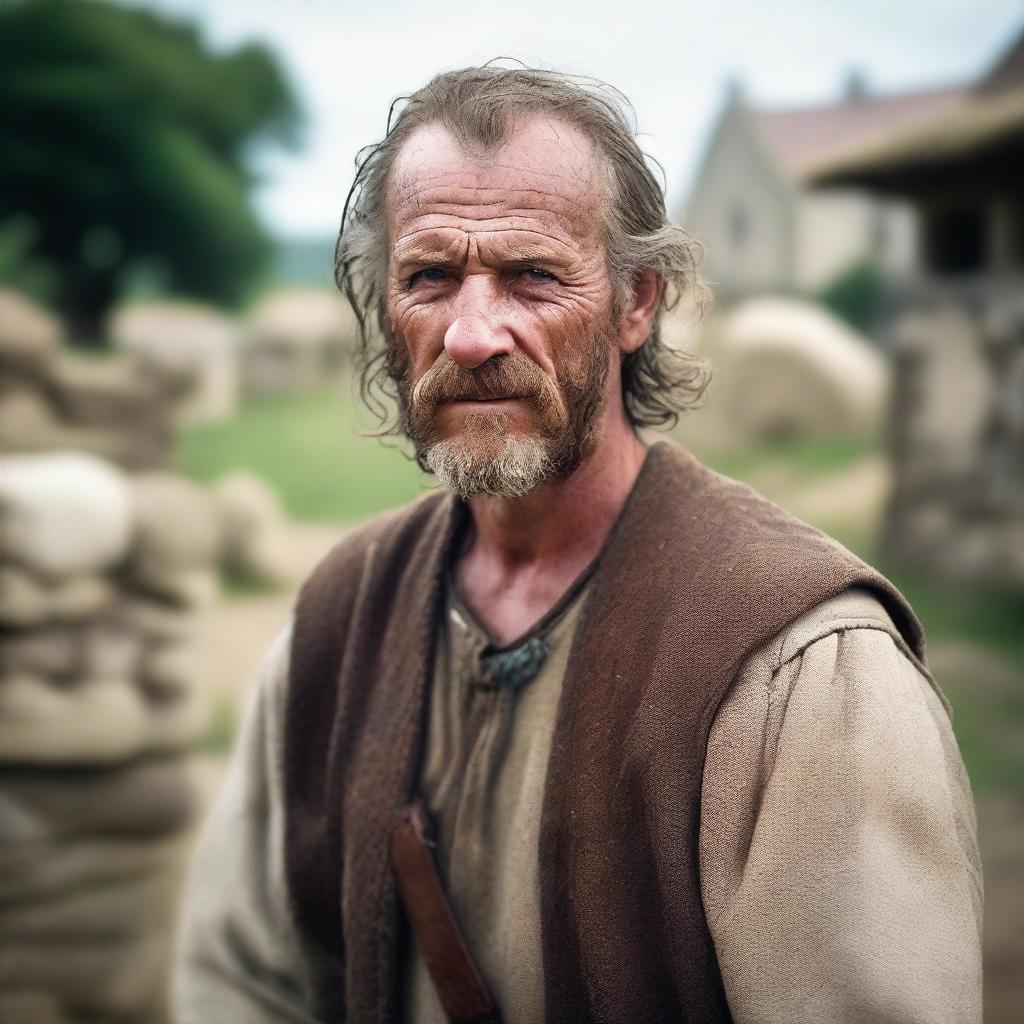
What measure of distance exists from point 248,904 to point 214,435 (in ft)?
46.5

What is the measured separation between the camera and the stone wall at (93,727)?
3221 millimetres

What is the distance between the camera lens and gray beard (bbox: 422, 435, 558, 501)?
5.90ft

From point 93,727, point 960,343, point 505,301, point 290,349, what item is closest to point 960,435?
point 960,343

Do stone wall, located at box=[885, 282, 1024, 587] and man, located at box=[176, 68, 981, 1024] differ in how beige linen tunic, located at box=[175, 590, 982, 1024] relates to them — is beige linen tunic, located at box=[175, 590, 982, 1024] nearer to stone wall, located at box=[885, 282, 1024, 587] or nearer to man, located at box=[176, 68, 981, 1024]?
man, located at box=[176, 68, 981, 1024]

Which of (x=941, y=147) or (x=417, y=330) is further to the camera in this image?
(x=941, y=147)

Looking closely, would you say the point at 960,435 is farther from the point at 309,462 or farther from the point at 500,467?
the point at 309,462

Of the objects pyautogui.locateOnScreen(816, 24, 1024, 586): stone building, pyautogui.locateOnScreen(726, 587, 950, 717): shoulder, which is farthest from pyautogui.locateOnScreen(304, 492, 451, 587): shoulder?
pyautogui.locateOnScreen(816, 24, 1024, 586): stone building

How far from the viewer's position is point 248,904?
2154mm

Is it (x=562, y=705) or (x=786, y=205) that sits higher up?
(x=786, y=205)

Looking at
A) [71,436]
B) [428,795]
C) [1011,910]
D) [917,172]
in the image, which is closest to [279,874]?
[428,795]

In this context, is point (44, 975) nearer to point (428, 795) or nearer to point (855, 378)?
point (428, 795)

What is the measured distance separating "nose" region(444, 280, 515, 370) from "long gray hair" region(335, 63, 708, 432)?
0.23 metres

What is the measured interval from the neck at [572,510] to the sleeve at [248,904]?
1.65 ft

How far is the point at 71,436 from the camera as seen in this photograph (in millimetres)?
4324
